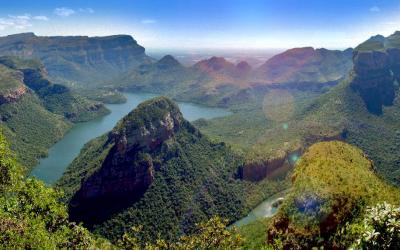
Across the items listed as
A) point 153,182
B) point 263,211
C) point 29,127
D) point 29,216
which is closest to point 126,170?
point 153,182

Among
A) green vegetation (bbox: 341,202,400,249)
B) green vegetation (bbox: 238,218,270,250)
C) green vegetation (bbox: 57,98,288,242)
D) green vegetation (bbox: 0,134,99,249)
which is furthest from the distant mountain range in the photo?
green vegetation (bbox: 341,202,400,249)

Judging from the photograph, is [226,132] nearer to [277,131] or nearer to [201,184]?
[277,131]

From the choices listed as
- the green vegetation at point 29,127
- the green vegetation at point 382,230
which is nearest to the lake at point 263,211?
the green vegetation at point 29,127

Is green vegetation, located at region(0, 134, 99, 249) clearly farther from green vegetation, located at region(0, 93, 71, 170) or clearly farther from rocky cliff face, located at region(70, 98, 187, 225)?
green vegetation, located at region(0, 93, 71, 170)

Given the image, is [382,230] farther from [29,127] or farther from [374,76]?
[374,76]

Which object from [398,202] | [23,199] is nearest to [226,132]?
[398,202]

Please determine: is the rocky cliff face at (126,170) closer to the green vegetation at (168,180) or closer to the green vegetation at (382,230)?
the green vegetation at (168,180)

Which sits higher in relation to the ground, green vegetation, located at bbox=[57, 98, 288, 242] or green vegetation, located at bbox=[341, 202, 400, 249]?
green vegetation, located at bbox=[341, 202, 400, 249]
